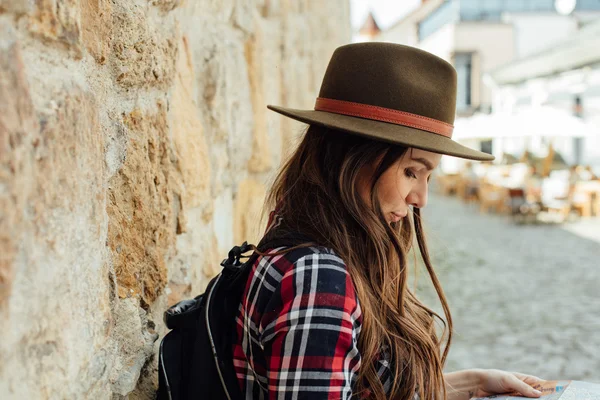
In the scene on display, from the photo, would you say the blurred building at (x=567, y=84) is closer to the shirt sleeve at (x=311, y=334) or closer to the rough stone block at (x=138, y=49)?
the rough stone block at (x=138, y=49)

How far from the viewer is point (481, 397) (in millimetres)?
1520

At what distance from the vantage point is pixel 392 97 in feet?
4.12

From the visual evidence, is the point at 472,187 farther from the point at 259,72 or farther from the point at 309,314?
the point at 309,314

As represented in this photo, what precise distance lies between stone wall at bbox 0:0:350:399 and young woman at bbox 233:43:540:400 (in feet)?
0.74

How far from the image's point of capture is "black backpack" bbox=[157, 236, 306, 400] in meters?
1.10

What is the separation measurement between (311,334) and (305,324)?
18mm

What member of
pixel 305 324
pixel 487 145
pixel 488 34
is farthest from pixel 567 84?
pixel 488 34

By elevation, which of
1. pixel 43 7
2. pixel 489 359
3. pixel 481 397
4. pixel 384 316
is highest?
pixel 43 7

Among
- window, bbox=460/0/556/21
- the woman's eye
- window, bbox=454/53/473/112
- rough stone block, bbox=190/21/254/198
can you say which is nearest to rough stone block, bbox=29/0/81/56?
the woman's eye

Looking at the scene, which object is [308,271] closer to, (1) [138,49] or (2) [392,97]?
(2) [392,97]

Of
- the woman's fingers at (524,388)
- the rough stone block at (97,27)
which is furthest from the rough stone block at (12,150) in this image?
the woman's fingers at (524,388)

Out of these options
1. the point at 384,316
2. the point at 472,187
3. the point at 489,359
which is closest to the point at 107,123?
the point at 384,316

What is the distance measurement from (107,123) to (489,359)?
11.0 ft

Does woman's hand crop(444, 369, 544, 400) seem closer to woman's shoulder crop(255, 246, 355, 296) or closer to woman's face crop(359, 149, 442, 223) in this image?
woman's face crop(359, 149, 442, 223)
